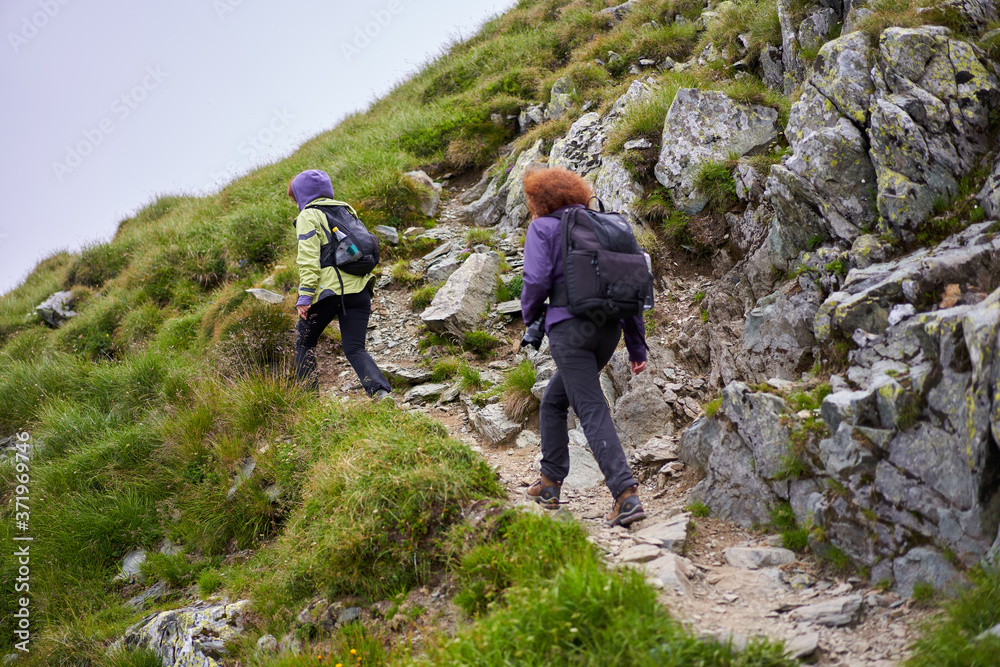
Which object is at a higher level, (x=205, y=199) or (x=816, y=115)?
(x=205, y=199)

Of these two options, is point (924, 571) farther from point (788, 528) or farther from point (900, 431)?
point (788, 528)

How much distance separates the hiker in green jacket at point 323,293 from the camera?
6.83 m

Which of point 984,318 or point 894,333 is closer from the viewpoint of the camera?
point 984,318

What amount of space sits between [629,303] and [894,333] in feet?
6.41

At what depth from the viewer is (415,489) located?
16.8 feet

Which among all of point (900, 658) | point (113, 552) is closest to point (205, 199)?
point (113, 552)

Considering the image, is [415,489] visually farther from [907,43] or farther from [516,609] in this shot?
[907,43]

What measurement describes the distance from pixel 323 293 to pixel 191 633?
369cm

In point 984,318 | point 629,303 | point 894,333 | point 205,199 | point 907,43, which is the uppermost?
point 205,199

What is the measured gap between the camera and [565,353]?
470cm

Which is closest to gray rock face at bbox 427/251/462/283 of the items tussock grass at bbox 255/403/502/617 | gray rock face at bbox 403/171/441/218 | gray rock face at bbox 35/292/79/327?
gray rock face at bbox 403/171/441/218

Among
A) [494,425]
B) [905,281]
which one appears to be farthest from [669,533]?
[494,425]

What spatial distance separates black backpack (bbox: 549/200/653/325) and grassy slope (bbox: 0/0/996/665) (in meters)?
1.68

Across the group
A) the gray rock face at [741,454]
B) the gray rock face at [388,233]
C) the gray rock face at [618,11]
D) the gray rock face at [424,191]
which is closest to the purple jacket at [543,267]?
the gray rock face at [741,454]
